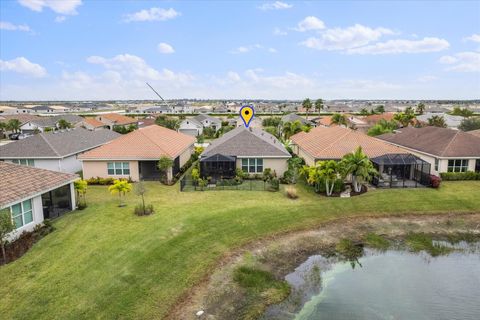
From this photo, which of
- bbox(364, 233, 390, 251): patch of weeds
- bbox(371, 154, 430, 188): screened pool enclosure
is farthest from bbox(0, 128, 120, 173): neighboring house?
bbox(371, 154, 430, 188): screened pool enclosure

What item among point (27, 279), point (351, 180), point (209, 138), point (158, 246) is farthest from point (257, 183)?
point (209, 138)

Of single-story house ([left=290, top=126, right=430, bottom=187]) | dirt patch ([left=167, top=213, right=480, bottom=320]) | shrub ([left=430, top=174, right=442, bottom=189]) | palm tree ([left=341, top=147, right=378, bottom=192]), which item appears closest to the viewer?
dirt patch ([left=167, top=213, right=480, bottom=320])

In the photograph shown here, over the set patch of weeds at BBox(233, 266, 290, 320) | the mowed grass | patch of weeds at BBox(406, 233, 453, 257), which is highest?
the mowed grass

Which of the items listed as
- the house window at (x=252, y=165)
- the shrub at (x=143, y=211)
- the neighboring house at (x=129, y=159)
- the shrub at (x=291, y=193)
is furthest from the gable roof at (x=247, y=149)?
the shrub at (x=143, y=211)

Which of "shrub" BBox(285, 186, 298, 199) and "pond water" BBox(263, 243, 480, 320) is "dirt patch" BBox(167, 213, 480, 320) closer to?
"pond water" BBox(263, 243, 480, 320)

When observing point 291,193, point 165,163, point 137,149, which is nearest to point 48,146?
point 137,149

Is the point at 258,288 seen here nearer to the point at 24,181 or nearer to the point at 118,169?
the point at 24,181
